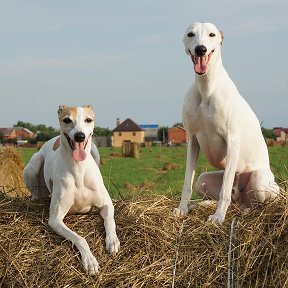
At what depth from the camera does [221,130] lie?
6.09 metres

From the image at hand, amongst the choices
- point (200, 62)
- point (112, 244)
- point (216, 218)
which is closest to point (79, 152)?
point (112, 244)

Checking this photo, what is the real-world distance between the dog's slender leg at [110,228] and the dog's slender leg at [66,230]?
0.19 m

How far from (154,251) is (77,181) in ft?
3.54

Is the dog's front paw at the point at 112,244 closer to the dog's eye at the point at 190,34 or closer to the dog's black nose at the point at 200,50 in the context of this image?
the dog's black nose at the point at 200,50

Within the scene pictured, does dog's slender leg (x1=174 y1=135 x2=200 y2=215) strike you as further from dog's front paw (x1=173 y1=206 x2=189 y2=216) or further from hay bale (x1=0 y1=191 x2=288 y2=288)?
hay bale (x1=0 y1=191 x2=288 y2=288)

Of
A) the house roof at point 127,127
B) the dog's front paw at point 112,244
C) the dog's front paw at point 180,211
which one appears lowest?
the house roof at point 127,127

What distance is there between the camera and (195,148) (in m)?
6.55

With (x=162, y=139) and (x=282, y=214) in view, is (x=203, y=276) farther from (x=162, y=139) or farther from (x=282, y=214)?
(x=162, y=139)

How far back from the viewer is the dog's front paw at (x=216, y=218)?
5479 millimetres

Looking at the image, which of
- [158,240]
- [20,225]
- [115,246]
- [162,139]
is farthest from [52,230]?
[162,139]

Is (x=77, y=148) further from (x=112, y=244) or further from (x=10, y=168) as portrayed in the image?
(x=10, y=168)

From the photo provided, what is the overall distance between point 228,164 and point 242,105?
2.23 ft

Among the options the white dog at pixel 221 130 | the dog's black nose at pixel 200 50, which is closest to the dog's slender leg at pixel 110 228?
the white dog at pixel 221 130

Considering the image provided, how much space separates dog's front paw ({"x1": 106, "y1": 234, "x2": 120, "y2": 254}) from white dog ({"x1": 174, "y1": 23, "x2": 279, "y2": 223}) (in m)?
0.83
